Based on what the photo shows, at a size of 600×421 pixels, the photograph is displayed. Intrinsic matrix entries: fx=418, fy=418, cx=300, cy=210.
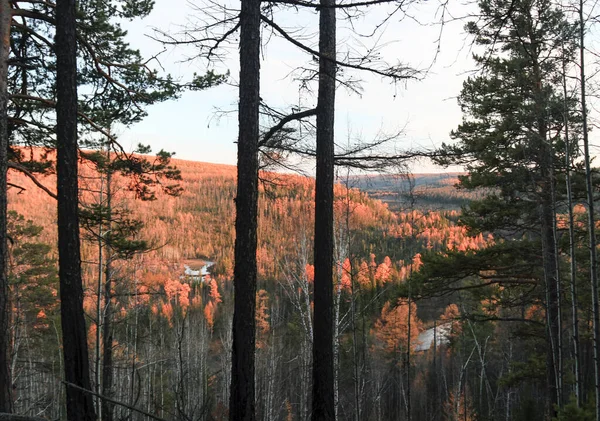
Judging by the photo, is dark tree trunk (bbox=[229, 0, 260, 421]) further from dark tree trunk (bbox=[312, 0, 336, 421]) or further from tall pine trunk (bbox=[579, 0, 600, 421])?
tall pine trunk (bbox=[579, 0, 600, 421])

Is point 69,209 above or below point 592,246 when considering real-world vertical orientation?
above

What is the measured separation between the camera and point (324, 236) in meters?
5.15

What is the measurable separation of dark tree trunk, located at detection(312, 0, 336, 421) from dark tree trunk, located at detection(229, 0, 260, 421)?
1.26m

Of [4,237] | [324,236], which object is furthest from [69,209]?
[324,236]

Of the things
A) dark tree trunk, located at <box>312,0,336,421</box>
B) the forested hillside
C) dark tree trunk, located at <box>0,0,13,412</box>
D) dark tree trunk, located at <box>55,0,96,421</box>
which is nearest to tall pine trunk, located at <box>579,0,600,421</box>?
the forested hillside

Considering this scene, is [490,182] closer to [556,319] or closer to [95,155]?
[556,319]

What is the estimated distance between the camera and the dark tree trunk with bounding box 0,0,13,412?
4.33 meters

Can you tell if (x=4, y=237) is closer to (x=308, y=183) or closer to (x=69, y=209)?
(x=69, y=209)

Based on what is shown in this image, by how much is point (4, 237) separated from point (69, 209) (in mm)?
735

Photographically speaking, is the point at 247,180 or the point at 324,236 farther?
the point at 324,236

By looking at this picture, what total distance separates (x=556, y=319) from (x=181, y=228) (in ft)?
442

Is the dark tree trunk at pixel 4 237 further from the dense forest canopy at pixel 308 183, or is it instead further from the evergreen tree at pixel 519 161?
the evergreen tree at pixel 519 161

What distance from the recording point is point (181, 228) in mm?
135875

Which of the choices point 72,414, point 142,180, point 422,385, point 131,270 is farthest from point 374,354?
point 72,414
